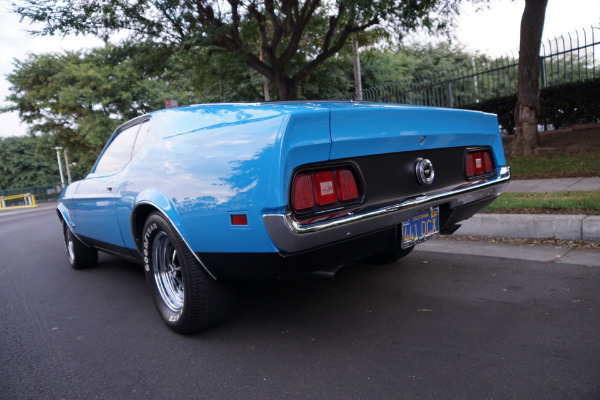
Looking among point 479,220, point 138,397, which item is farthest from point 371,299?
point 479,220

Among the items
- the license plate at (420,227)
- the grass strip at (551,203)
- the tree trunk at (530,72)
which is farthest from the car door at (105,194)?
the tree trunk at (530,72)

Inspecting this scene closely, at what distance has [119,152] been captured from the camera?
12.6 ft

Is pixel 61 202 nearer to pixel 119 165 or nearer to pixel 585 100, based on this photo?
pixel 119 165

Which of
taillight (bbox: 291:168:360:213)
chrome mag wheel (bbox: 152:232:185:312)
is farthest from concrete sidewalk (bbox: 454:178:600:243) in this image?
chrome mag wheel (bbox: 152:232:185:312)

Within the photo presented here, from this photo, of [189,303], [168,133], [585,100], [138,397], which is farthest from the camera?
[585,100]

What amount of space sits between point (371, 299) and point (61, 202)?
391 cm

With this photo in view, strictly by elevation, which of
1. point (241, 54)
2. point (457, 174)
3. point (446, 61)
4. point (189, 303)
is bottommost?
point (189, 303)

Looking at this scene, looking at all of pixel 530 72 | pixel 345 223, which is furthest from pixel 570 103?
pixel 345 223

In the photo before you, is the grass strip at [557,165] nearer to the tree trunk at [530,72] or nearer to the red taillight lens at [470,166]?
the tree trunk at [530,72]

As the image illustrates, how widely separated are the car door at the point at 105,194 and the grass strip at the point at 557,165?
6471mm

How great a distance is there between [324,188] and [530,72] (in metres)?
8.12

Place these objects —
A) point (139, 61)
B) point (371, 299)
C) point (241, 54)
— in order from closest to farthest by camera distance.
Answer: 1. point (371, 299)
2. point (241, 54)
3. point (139, 61)

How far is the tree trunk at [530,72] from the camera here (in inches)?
335

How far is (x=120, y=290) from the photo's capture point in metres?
4.04
